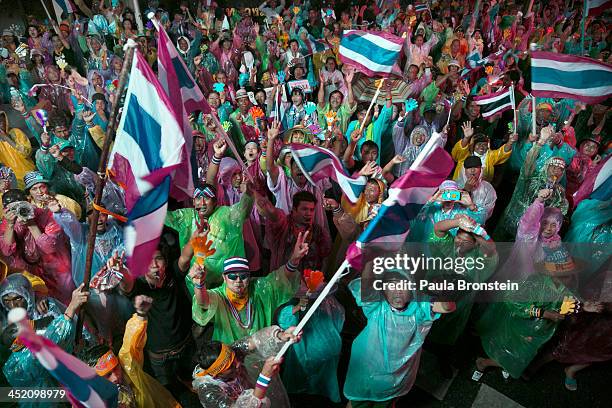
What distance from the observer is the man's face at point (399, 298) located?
307cm

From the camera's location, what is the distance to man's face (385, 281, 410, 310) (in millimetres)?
3066

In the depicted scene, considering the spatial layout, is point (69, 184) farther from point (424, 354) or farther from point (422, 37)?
point (422, 37)

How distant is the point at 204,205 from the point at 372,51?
339 centimetres

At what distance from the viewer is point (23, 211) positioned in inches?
156

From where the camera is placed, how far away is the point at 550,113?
688 centimetres

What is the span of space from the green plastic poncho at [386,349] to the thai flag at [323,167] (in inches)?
52.2

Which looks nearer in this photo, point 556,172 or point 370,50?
point 556,172

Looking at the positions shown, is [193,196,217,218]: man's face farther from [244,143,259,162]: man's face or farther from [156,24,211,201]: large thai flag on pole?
[244,143,259,162]: man's face

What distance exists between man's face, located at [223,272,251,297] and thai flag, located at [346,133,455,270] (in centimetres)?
93

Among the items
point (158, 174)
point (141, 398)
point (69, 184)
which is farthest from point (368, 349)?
point (69, 184)

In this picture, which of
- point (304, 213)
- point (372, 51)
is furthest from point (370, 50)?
point (304, 213)

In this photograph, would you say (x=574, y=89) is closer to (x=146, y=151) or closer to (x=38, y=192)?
(x=146, y=151)

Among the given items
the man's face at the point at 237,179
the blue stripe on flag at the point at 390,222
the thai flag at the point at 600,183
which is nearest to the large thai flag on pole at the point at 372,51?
the man's face at the point at 237,179

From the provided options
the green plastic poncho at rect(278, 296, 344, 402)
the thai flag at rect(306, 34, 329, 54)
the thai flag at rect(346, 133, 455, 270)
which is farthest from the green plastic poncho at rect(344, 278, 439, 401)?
the thai flag at rect(306, 34, 329, 54)
